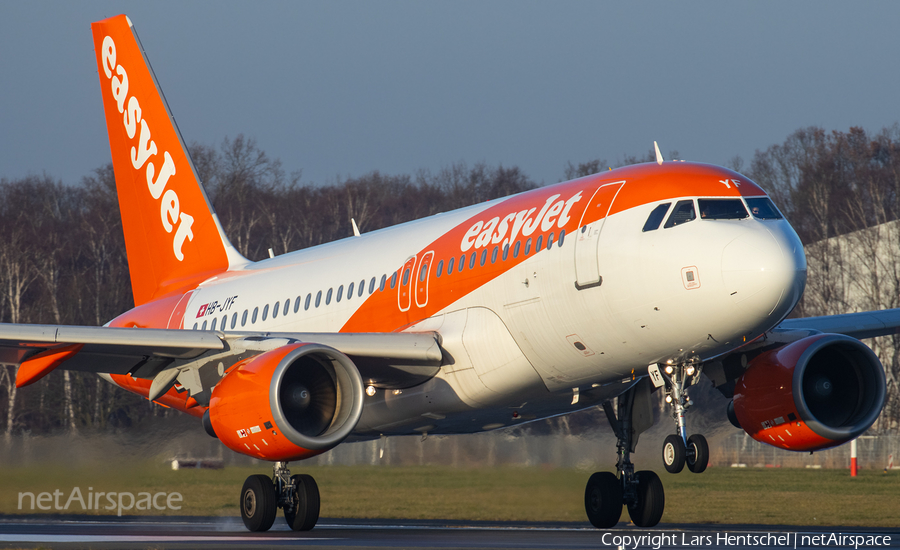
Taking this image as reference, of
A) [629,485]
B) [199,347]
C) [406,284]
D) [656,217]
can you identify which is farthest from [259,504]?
[656,217]

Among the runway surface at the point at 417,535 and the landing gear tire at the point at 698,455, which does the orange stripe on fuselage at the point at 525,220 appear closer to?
the landing gear tire at the point at 698,455

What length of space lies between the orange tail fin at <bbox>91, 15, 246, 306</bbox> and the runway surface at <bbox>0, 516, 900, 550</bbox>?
18.5 ft

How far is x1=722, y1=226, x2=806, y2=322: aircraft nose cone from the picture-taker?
1279cm

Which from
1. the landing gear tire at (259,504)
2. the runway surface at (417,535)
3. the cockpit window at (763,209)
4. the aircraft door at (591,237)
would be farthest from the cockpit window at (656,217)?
the landing gear tire at (259,504)

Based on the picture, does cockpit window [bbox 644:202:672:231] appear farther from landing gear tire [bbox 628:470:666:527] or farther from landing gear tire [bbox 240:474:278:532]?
landing gear tire [bbox 240:474:278:532]

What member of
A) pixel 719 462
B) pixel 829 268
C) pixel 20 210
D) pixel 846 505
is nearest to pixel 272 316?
pixel 846 505

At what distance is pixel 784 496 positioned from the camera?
25172 millimetres

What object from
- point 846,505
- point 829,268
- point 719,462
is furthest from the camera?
point 829,268

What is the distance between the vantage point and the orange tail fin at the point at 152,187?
23734 mm

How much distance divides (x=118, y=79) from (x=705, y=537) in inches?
675

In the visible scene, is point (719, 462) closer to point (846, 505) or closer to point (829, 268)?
point (846, 505)

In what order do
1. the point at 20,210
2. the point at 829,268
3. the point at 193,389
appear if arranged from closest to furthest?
1. the point at 193,389
2. the point at 829,268
3. the point at 20,210

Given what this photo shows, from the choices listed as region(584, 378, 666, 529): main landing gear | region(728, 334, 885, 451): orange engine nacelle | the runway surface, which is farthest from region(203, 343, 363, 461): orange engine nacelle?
region(728, 334, 885, 451): orange engine nacelle

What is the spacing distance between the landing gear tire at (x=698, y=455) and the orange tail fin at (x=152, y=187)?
12.2 meters
